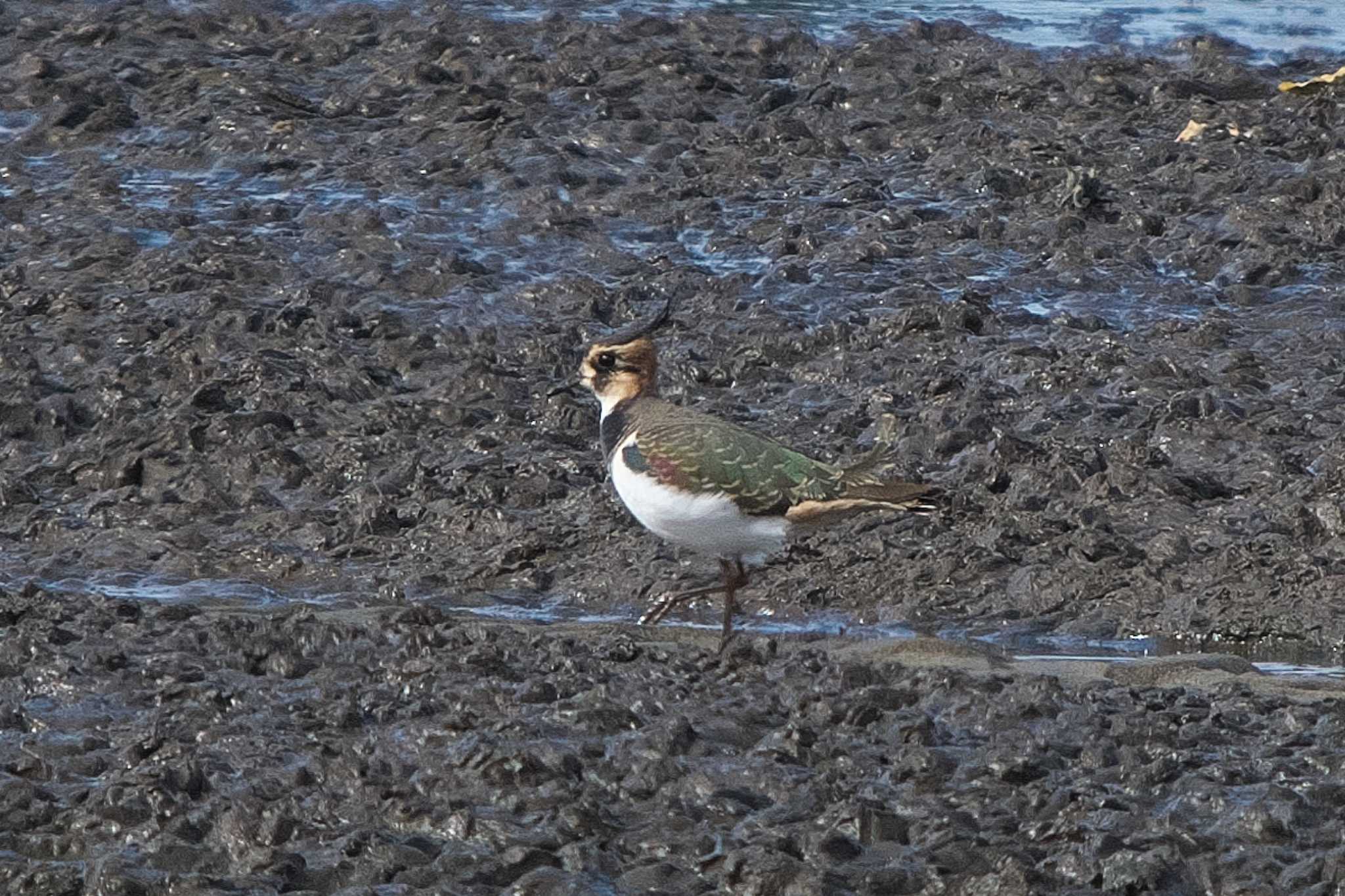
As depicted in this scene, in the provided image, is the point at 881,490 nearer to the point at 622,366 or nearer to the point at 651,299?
the point at 622,366

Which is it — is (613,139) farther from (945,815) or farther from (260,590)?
(945,815)

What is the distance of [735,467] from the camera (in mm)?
8539

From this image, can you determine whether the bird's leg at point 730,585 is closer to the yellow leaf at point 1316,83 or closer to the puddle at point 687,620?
the puddle at point 687,620

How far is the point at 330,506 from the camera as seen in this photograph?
10258mm

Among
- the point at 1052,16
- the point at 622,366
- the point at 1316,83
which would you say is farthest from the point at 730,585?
the point at 1052,16

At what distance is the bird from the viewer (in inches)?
334

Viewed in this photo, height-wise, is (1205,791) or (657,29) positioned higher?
(1205,791)

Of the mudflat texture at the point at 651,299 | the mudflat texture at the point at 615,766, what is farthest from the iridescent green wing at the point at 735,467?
the mudflat texture at the point at 651,299

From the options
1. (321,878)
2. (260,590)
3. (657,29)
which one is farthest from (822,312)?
(321,878)

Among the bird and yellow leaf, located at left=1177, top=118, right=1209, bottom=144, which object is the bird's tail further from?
yellow leaf, located at left=1177, top=118, right=1209, bottom=144

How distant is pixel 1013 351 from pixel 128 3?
26.8ft

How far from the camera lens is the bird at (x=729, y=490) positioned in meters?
8.48

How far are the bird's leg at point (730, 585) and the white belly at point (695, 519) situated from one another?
0.43ft

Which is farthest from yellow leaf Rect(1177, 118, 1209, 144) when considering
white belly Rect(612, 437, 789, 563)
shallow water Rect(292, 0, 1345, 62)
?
white belly Rect(612, 437, 789, 563)
